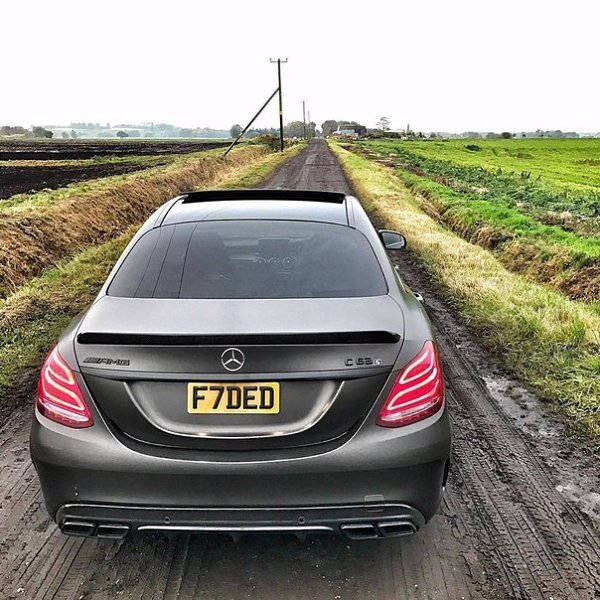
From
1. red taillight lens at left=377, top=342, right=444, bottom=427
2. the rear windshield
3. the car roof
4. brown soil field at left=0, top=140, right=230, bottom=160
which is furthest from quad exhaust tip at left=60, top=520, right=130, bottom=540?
brown soil field at left=0, top=140, right=230, bottom=160

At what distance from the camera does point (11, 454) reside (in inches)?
151

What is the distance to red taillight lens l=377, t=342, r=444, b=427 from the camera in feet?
7.89

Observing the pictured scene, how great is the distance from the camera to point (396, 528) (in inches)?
97.4

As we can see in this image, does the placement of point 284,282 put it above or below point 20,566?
above

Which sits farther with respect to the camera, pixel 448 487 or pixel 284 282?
pixel 448 487

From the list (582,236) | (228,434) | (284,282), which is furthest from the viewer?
(582,236)

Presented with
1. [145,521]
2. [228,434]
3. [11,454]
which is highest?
[228,434]

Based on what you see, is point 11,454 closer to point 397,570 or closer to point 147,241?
point 147,241

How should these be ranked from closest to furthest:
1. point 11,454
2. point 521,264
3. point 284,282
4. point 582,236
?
1. point 284,282
2. point 11,454
3. point 521,264
4. point 582,236

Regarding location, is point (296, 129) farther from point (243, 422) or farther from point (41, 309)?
point (243, 422)

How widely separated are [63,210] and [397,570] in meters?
11.4

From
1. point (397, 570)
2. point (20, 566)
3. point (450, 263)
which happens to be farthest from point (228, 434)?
point (450, 263)

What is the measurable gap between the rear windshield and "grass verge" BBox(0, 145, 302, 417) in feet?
6.84

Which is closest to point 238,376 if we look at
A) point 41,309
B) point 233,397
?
point 233,397
